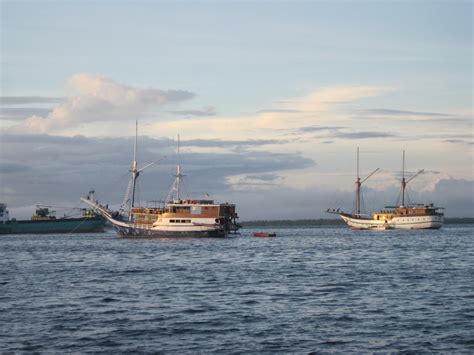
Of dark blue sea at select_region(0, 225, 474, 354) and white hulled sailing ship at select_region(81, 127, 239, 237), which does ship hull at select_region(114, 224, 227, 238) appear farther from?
dark blue sea at select_region(0, 225, 474, 354)

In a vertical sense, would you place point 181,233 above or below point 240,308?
above

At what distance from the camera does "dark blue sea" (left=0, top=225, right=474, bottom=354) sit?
33812 mm

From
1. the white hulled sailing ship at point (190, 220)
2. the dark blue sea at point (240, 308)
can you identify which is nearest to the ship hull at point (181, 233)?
the white hulled sailing ship at point (190, 220)

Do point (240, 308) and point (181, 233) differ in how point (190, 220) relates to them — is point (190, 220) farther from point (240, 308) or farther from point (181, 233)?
point (240, 308)

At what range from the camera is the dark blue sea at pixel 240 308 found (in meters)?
33.8

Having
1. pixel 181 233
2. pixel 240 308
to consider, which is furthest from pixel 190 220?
pixel 240 308

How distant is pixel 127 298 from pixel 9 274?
25280 mm

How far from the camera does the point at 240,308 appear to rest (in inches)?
1730

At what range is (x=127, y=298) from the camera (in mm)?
49000

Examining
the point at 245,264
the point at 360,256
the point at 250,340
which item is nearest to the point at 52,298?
the point at 250,340

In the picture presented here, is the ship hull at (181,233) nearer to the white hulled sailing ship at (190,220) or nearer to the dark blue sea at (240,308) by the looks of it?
the white hulled sailing ship at (190,220)

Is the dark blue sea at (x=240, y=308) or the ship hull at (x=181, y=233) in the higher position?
the ship hull at (x=181, y=233)

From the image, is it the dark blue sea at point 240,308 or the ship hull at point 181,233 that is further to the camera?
the ship hull at point 181,233

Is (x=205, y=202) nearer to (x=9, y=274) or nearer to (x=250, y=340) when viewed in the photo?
(x=9, y=274)
